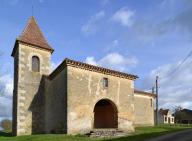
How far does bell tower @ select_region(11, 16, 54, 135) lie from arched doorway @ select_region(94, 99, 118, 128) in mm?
6346

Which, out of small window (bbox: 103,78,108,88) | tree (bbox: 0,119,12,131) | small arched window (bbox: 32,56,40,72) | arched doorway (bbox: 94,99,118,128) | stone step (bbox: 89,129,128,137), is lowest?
tree (bbox: 0,119,12,131)

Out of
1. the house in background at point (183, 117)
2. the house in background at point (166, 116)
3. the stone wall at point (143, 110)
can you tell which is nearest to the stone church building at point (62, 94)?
the stone wall at point (143, 110)

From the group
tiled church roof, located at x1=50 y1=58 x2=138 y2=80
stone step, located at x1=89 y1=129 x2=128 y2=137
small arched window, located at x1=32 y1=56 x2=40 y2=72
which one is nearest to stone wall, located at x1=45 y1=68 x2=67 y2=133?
tiled church roof, located at x1=50 y1=58 x2=138 y2=80

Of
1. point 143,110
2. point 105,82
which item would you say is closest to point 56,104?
point 105,82

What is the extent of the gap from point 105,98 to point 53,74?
234 inches

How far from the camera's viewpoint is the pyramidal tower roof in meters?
33.0

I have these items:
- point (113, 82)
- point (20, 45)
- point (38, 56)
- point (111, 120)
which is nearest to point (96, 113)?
point (111, 120)

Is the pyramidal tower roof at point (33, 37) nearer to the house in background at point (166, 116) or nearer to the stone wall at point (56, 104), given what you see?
the stone wall at point (56, 104)

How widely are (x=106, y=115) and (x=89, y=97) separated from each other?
192 inches

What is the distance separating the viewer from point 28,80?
3191 cm

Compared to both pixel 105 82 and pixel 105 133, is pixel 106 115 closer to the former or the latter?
pixel 105 82

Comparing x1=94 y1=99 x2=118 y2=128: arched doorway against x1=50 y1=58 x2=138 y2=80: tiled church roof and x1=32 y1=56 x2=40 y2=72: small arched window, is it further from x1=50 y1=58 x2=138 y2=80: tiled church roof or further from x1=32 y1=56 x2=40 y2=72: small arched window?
x1=32 y1=56 x2=40 y2=72: small arched window

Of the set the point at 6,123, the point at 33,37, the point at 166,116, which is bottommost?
the point at 6,123

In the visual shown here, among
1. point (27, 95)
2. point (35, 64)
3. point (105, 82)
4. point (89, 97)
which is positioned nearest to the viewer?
point (89, 97)
